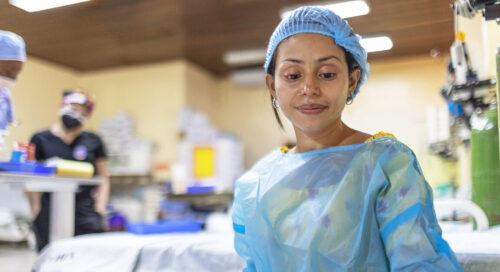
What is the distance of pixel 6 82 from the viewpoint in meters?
1.02

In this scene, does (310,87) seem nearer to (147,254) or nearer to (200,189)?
(147,254)

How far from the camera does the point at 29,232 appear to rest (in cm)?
120

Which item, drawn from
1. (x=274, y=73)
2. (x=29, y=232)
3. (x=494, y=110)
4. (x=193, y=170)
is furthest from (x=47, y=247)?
(x=193, y=170)

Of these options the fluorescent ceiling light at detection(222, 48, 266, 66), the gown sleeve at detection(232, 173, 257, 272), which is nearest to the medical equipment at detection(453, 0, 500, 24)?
the gown sleeve at detection(232, 173, 257, 272)

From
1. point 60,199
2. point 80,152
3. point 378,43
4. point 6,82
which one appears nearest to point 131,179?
point 80,152

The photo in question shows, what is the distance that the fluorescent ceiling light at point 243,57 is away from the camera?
394cm

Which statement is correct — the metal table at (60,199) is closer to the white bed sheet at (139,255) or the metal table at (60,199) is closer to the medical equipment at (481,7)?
the white bed sheet at (139,255)

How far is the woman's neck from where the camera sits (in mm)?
983

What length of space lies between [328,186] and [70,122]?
926 mm

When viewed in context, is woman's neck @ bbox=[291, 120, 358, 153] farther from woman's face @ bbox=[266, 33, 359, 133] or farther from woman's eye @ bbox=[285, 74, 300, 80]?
woman's eye @ bbox=[285, 74, 300, 80]

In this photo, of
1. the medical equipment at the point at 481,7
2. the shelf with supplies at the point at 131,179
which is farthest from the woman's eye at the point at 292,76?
the shelf with supplies at the point at 131,179

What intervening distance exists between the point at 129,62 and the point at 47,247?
1.90 meters

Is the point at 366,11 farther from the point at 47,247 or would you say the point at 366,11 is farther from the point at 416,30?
the point at 47,247

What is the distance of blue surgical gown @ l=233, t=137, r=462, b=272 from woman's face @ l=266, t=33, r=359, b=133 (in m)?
0.08
